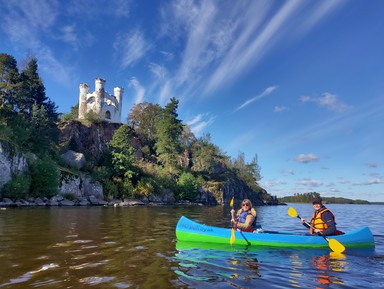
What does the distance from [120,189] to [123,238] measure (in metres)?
36.9

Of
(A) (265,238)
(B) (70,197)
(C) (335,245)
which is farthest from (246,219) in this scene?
(B) (70,197)

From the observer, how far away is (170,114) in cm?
7381

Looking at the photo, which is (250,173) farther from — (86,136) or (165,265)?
(165,265)

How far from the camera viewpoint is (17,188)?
3095 cm

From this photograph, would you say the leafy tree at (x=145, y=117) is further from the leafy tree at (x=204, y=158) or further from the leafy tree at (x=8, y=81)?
the leafy tree at (x=8, y=81)

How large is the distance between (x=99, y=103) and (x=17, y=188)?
44.3 meters

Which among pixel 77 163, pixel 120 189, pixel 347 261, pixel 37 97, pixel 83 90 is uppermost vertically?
pixel 83 90

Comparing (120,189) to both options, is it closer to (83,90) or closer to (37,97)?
(37,97)

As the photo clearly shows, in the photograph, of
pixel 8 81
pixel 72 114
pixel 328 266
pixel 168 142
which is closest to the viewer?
pixel 328 266

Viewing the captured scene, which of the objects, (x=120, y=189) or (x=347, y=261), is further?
(x=120, y=189)

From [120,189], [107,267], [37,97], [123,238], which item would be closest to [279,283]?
[107,267]

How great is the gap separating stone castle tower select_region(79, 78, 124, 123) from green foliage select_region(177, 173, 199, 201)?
76.6 ft

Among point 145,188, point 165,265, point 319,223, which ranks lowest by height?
point 165,265

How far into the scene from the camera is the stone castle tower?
239 ft
